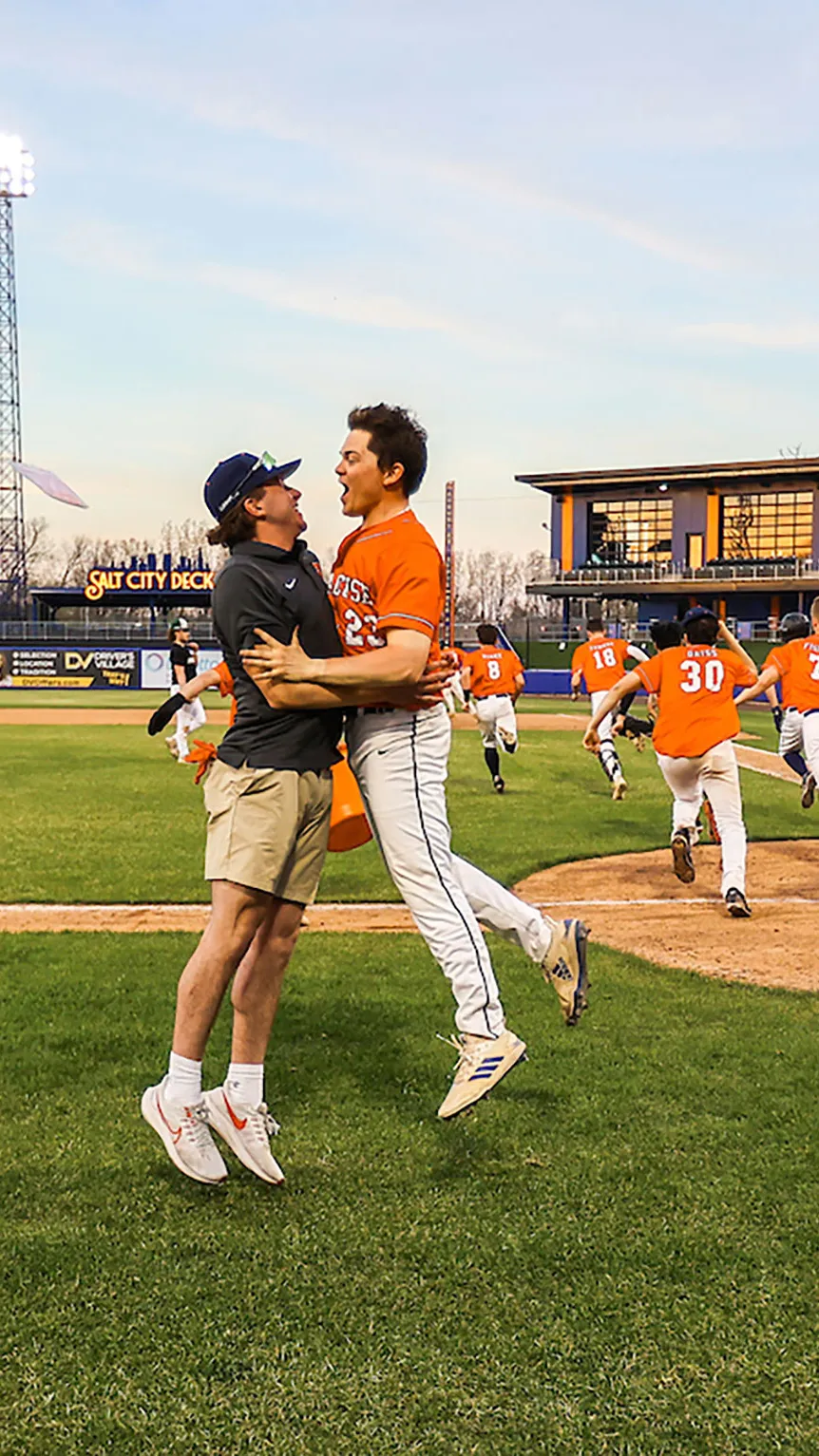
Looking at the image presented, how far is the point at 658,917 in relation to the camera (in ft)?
25.4

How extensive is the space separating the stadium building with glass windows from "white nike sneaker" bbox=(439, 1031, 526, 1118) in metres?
62.0

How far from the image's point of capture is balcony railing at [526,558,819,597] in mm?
64625

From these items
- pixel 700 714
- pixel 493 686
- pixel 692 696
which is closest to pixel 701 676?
pixel 692 696

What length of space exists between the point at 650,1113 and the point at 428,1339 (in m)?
1.63

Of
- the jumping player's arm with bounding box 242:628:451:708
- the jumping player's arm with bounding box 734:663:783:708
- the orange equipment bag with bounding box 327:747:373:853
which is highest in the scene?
the jumping player's arm with bounding box 242:628:451:708

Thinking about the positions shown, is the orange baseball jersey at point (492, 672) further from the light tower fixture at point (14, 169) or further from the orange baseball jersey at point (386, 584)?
the light tower fixture at point (14, 169)

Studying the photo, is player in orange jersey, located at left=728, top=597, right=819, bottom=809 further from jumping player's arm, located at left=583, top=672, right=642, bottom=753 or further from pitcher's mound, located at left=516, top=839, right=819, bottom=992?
jumping player's arm, located at left=583, top=672, right=642, bottom=753

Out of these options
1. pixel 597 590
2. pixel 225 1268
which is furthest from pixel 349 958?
pixel 597 590

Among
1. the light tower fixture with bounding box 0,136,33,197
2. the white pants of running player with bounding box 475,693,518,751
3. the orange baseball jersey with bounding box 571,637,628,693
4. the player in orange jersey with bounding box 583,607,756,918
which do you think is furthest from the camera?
the light tower fixture with bounding box 0,136,33,197

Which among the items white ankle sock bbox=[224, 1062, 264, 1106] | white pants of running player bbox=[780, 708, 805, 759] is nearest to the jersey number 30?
white pants of running player bbox=[780, 708, 805, 759]

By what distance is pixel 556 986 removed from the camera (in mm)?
4020

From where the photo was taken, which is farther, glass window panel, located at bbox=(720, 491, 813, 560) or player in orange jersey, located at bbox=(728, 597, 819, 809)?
glass window panel, located at bbox=(720, 491, 813, 560)

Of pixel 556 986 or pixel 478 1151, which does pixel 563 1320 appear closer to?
pixel 478 1151

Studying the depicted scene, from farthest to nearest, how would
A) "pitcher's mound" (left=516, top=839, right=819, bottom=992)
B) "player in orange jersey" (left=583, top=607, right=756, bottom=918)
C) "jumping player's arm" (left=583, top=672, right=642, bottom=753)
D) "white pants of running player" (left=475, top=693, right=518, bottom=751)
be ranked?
"white pants of running player" (left=475, top=693, right=518, bottom=751) < "player in orange jersey" (left=583, top=607, right=756, bottom=918) < "jumping player's arm" (left=583, top=672, right=642, bottom=753) < "pitcher's mound" (left=516, top=839, right=819, bottom=992)
